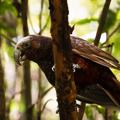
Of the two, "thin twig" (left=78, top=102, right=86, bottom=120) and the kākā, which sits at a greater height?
the kākā

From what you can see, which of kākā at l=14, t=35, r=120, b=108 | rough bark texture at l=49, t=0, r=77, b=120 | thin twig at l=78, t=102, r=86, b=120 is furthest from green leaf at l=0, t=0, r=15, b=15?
rough bark texture at l=49, t=0, r=77, b=120

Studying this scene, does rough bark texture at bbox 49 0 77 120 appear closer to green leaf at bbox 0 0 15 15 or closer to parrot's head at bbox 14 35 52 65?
parrot's head at bbox 14 35 52 65

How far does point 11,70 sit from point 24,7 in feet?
6.24

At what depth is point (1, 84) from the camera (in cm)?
227

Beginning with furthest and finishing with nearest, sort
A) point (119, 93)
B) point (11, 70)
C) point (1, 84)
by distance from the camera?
point (11, 70)
point (1, 84)
point (119, 93)

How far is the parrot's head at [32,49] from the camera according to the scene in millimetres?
2006

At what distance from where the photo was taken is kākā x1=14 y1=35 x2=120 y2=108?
6.60ft

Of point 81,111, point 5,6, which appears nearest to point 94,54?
point 81,111

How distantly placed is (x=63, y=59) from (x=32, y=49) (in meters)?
0.49

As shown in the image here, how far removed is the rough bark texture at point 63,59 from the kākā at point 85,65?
15.6 inches

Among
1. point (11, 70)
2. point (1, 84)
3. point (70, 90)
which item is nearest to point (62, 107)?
point (70, 90)

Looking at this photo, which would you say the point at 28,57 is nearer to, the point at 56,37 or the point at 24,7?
the point at 24,7

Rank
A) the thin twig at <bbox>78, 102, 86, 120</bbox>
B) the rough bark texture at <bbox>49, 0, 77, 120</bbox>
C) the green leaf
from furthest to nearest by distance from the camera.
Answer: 1. the green leaf
2. the thin twig at <bbox>78, 102, 86, 120</bbox>
3. the rough bark texture at <bbox>49, 0, 77, 120</bbox>

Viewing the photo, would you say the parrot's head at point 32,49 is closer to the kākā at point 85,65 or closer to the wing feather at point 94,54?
the kākā at point 85,65
